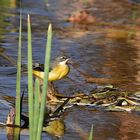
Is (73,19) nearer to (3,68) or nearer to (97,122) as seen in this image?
(3,68)

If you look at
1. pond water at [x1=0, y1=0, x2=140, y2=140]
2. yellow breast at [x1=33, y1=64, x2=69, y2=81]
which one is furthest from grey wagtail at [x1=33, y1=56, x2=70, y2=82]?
pond water at [x1=0, y1=0, x2=140, y2=140]

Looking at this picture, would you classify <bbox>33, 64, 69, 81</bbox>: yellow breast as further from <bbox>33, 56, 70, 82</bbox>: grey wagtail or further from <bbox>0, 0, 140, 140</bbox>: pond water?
<bbox>0, 0, 140, 140</bbox>: pond water

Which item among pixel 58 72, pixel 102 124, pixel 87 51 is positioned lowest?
pixel 102 124

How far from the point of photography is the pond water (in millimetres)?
4535

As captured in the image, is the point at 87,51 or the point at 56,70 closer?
the point at 56,70

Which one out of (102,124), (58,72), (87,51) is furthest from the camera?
(87,51)

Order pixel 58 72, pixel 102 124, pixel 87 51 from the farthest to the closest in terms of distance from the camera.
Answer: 1. pixel 87 51
2. pixel 58 72
3. pixel 102 124

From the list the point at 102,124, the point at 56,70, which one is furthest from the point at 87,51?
the point at 102,124

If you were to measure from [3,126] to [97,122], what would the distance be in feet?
2.56

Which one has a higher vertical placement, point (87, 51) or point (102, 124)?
point (87, 51)

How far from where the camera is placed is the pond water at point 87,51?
179 inches

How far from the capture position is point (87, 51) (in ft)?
26.3

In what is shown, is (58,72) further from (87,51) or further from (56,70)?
(87,51)

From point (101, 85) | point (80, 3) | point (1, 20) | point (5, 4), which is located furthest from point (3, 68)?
point (80, 3)
